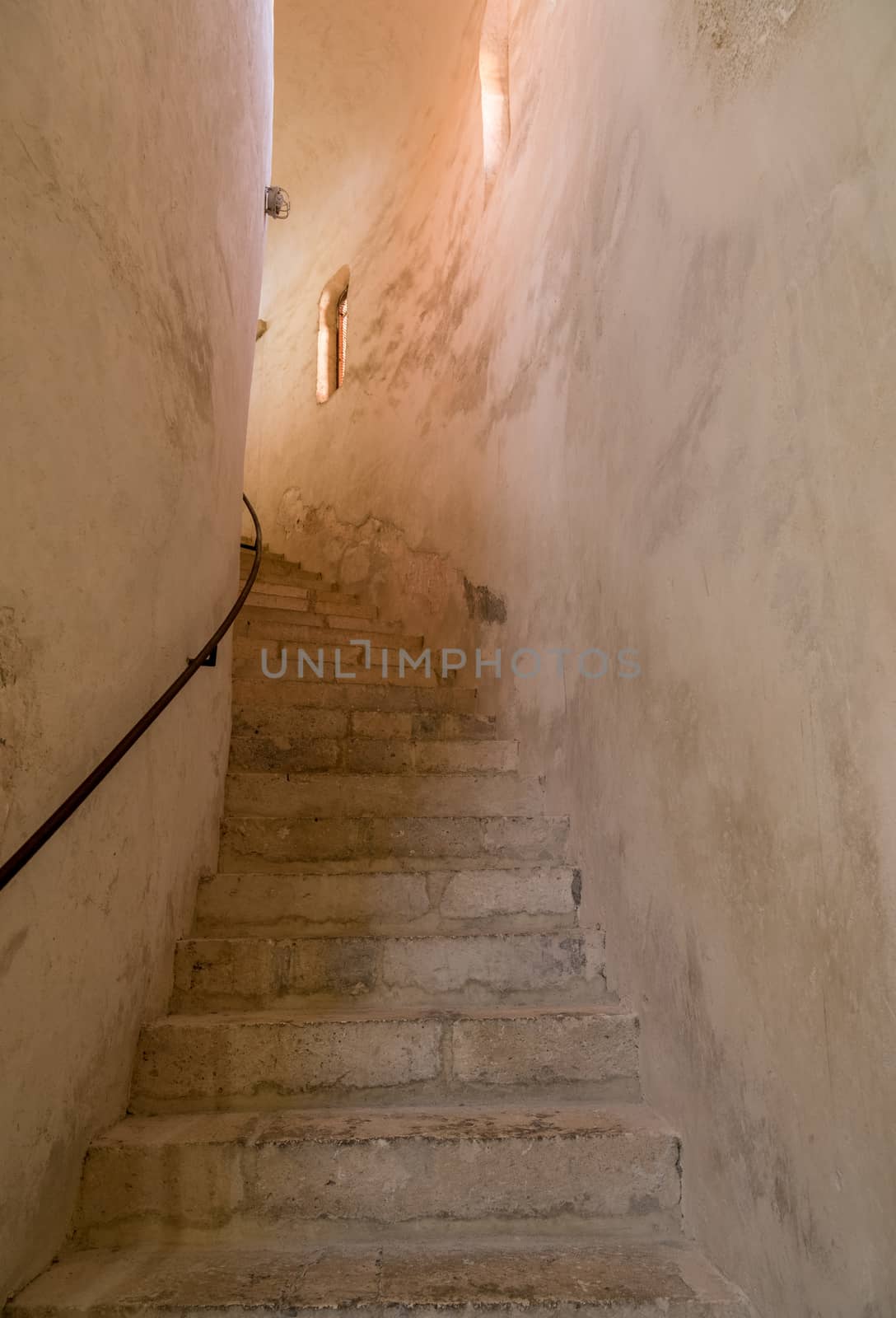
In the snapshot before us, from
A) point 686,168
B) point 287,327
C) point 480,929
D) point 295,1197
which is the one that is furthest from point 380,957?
point 287,327

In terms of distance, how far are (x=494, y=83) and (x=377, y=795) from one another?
3891mm

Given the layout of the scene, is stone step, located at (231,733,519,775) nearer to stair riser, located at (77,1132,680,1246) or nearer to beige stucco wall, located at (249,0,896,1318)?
beige stucco wall, located at (249,0,896,1318)

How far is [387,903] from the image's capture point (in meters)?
2.40

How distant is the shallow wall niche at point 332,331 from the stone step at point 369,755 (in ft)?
13.9

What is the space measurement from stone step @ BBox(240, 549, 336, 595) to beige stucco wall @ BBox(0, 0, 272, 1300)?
9.47 feet

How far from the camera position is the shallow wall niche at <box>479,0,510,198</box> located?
423 centimetres

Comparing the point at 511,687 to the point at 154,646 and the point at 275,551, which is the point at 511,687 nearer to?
the point at 154,646

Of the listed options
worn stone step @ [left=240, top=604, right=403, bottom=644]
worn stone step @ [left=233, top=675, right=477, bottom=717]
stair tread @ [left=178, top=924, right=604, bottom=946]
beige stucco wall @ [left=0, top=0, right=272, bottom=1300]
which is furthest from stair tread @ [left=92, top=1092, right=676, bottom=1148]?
worn stone step @ [left=240, top=604, right=403, bottom=644]

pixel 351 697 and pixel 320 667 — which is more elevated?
pixel 320 667

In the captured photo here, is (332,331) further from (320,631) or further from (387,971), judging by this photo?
(387,971)

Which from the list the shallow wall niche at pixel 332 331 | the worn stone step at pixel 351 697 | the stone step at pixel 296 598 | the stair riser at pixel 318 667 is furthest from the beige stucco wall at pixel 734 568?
the shallow wall niche at pixel 332 331

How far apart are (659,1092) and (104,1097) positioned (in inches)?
46.6

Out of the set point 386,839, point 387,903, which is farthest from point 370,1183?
point 386,839

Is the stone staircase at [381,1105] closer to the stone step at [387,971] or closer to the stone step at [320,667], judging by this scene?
the stone step at [387,971]
